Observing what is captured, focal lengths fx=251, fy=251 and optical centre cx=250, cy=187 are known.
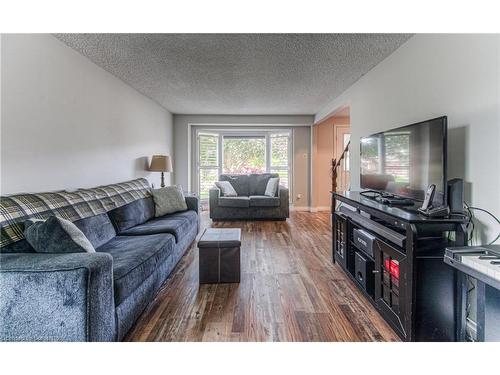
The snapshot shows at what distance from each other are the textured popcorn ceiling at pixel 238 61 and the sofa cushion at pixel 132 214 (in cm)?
166

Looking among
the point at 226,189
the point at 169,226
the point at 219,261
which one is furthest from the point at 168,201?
the point at 226,189

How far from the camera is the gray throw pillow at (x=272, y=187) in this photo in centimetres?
536

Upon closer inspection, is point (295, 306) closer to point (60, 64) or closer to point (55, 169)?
point (55, 169)

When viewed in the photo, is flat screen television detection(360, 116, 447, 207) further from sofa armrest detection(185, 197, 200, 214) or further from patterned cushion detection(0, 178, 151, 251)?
patterned cushion detection(0, 178, 151, 251)

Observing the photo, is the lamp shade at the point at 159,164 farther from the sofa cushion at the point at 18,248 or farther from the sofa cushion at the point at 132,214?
the sofa cushion at the point at 18,248

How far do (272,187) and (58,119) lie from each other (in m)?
3.85

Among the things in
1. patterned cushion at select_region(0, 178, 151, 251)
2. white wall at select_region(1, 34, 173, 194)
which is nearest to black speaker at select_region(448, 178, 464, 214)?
patterned cushion at select_region(0, 178, 151, 251)

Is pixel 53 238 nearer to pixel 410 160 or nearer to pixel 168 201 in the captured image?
pixel 168 201

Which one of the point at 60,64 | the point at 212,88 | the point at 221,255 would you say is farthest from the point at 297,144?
the point at 60,64

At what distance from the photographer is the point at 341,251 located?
261cm

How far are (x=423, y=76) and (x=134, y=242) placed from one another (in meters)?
2.88

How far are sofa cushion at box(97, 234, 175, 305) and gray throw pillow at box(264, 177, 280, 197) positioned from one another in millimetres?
3119

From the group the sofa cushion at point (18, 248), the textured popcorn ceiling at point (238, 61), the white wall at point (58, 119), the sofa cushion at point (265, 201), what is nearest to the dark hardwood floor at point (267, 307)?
the sofa cushion at point (18, 248)

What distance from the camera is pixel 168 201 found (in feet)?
11.5
